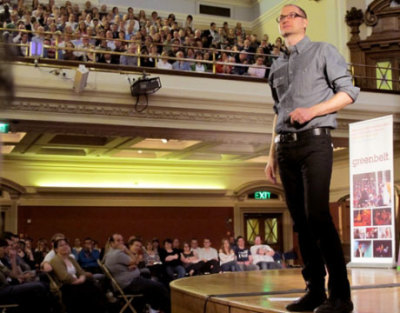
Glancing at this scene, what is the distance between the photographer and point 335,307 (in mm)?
2152

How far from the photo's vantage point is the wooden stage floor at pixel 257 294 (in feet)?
8.19

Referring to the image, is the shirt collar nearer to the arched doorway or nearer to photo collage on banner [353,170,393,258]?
photo collage on banner [353,170,393,258]

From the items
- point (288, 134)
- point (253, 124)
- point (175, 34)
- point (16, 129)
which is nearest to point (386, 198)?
point (288, 134)

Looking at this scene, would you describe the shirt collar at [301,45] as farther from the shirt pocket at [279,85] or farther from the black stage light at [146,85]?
the black stage light at [146,85]

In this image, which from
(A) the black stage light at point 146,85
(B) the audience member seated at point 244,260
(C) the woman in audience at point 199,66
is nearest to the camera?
(A) the black stage light at point 146,85

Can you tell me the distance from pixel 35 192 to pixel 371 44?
919 cm

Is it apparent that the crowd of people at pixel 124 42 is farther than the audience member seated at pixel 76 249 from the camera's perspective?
No

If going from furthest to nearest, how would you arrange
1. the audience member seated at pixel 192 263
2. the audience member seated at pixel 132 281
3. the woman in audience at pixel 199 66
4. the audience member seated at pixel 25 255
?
1. the woman in audience at pixel 199 66
2. the audience member seated at pixel 192 263
3. the audience member seated at pixel 25 255
4. the audience member seated at pixel 132 281

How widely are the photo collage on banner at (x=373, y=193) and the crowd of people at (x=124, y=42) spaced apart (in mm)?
4324

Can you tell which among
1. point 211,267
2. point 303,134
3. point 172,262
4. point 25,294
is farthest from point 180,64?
point 303,134

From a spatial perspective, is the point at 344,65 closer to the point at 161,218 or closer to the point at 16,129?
the point at 16,129

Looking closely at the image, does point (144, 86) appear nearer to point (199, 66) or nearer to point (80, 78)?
point (80, 78)

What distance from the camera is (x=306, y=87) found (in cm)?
231

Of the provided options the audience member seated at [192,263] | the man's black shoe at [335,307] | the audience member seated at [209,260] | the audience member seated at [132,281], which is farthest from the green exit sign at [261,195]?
the man's black shoe at [335,307]
